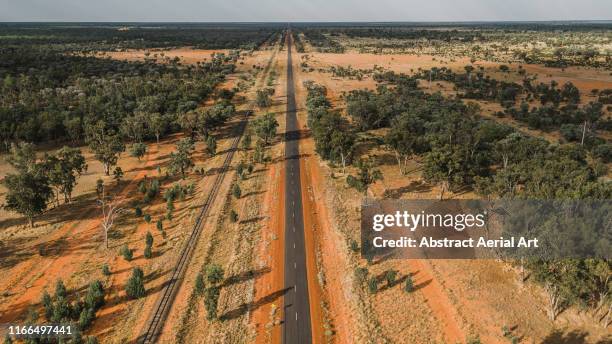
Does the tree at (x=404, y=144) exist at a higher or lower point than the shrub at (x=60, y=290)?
higher

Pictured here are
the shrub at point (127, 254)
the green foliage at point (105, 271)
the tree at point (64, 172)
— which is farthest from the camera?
the tree at point (64, 172)

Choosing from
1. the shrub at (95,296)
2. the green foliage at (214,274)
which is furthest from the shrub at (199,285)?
the shrub at (95,296)

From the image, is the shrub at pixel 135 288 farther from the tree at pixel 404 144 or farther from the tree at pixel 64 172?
the tree at pixel 404 144

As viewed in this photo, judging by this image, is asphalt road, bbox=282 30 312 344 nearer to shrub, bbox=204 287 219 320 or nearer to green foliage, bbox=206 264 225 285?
shrub, bbox=204 287 219 320

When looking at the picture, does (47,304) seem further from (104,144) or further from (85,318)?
(104,144)

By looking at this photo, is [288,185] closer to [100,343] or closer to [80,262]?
[80,262]

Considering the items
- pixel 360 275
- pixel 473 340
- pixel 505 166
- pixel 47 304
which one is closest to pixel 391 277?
pixel 360 275

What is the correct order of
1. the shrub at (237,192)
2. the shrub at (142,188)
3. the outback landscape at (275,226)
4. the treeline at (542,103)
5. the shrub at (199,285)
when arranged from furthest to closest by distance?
1. the treeline at (542,103)
2. the shrub at (142,188)
3. the shrub at (237,192)
4. the shrub at (199,285)
5. the outback landscape at (275,226)

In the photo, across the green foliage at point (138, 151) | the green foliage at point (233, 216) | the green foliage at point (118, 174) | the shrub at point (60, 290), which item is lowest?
the shrub at point (60, 290)
